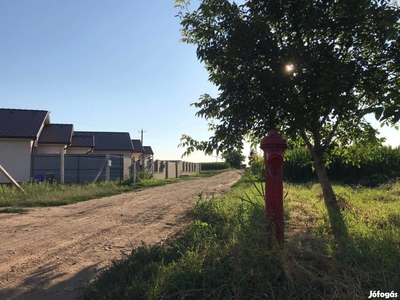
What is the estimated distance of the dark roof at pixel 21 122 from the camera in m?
20.9

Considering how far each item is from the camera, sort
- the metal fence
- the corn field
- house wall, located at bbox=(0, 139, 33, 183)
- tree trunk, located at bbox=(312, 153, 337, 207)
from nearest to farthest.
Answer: tree trunk, located at bbox=(312, 153, 337, 207), the corn field, the metal fence, house wall, located at bbox=(0, 139, 33, 183)

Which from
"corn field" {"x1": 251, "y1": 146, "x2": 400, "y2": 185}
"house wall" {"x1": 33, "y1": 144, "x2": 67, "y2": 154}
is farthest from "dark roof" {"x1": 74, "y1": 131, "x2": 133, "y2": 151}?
"corn field" {"x1": 251, "y1": 146, "x2": 400, "y2": 185}

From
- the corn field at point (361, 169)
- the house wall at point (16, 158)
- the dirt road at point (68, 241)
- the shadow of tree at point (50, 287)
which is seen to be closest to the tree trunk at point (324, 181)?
the dirt road at point (68, 241)

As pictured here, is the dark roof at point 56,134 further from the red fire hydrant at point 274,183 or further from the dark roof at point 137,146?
the red fire hydrant at point 274,183

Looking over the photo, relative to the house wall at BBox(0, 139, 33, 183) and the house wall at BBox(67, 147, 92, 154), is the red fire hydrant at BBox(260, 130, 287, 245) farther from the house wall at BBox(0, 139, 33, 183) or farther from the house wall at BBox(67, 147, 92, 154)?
the house wall at BBox(67, 147, 92, 154)

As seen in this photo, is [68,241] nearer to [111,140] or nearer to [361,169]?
[361,169]

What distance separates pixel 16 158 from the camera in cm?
2075

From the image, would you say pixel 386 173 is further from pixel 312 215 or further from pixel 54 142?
pixel 54 142

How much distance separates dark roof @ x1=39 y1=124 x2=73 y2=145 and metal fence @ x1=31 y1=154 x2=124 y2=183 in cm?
552

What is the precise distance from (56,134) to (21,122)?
14.5 ft

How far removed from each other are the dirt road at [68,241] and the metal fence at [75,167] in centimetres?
1120

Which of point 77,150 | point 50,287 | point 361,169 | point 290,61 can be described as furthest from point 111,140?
point 50,287

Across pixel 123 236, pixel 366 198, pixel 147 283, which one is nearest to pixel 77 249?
pixel 123 236

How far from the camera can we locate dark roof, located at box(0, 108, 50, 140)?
2091cm
